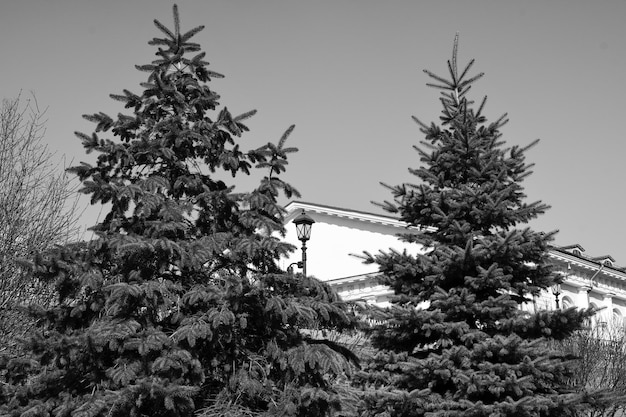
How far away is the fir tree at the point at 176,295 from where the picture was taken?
8234 millimetres

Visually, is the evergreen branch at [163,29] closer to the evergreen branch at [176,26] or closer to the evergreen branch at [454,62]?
the evergreen branch at [176,26]

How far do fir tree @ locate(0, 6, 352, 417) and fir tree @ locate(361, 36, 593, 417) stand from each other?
1.44 metres

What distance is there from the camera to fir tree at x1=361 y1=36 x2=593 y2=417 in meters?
9.59

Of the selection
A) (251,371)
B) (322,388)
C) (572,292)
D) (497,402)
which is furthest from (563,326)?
(572,292)

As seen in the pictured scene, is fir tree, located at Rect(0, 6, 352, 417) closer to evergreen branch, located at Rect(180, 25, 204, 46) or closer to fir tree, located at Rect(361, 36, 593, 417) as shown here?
evergreen branch, located at Rect(180, 25, 204, 46)

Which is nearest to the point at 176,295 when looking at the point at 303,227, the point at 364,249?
the point at 303,227

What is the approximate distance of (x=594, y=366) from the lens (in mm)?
18984

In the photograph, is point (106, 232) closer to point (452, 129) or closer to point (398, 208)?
point (398, 208)

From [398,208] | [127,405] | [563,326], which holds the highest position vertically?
[398,208]

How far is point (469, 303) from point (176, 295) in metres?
4.24

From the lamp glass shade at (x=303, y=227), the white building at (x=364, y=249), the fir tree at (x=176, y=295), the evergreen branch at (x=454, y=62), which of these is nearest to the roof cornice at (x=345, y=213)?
the white building at (x=364, y=249)

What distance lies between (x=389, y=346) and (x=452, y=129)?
13.0 feet

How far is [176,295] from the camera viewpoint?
8898 mm

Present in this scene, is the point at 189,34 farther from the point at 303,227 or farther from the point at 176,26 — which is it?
the point at 303,227
